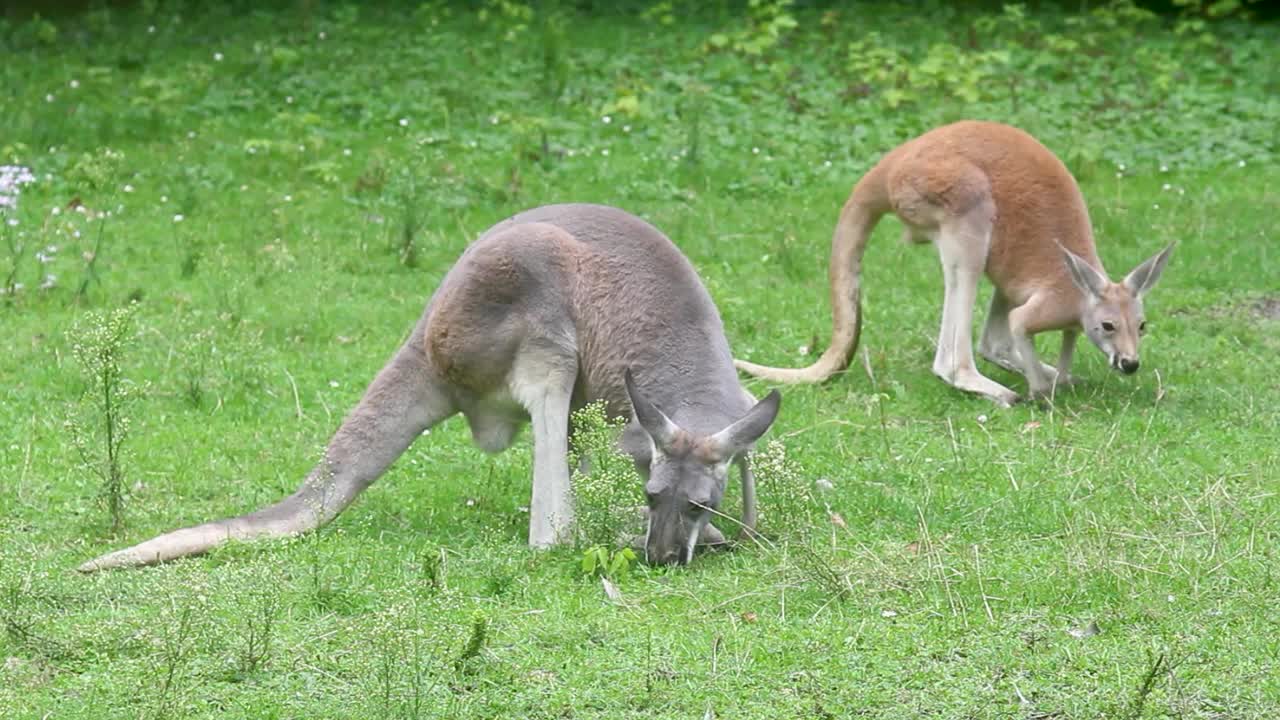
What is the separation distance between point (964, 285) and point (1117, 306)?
0.69m

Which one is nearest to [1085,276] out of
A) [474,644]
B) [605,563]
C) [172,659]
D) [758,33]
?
[605,563]

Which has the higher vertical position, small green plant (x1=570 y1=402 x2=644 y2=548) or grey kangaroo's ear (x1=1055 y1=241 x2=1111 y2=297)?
small green plant (x1=570 y1=402 x2=644 y2=548)

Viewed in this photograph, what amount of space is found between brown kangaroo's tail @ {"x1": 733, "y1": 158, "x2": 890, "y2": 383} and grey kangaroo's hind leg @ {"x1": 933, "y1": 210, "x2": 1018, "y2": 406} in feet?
1.29

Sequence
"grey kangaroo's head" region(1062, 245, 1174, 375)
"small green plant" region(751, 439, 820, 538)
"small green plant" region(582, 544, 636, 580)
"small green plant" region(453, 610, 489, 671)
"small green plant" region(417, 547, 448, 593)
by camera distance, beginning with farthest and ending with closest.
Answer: "grey kangaroo's head" region(1062, 245, 1174, 375), "small green plant" region(751, 439, 820, 538), "small green plant" region(582, 544, 636, 580), "small green plant" region(417, 547, 448, 593), "small green plant" region(453, 610, 489, 671)

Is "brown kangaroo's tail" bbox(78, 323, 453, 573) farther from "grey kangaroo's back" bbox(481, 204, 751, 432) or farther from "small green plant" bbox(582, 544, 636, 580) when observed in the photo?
"small green plant" bbox(582, 544, 636, 580)

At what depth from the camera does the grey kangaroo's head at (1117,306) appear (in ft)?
25.1

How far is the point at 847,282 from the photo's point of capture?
8.22m

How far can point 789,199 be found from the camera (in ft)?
37.0

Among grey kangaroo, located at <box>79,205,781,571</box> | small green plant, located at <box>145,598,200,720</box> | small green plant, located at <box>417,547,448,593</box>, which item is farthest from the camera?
grey kangaroo, located at <box>79,205,781,571</box>

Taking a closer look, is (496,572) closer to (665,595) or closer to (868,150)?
(665,595)

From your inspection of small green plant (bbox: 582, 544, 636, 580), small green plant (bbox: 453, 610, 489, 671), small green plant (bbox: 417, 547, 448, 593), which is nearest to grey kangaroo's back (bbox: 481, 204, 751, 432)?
small green plant (bbox: 582, 544, 636, 580)

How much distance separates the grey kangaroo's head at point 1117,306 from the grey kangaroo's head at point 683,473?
263 centimetres

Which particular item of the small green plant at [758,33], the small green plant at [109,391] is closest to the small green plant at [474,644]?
the small green plant at [109,391]

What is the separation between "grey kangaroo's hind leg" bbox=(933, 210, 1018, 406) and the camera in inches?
315
